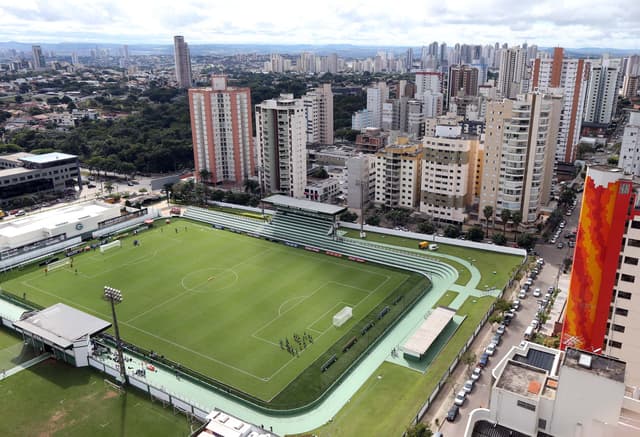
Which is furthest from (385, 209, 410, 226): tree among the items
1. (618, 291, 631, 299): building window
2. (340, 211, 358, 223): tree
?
(618, 291, 631, 299): building window

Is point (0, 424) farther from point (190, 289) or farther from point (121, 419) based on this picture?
point (190, 289)

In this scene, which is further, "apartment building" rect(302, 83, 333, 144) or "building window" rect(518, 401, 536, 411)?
"apartment building" rect(302, 83, 333, 144)

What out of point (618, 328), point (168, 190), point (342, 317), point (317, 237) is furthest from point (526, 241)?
point (168, 190)

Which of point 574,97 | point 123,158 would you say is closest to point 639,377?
point 574,97

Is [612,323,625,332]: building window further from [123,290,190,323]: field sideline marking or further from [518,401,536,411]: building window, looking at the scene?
[123,290,190,323]: field sideline marking

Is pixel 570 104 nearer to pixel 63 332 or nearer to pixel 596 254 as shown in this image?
pixel 596 254

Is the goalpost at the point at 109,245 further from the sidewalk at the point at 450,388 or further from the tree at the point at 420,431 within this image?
the tree at the point at 420,431
